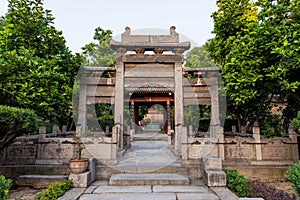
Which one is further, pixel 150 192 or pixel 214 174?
pixel 214 174

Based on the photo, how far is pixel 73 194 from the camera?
4355 mm

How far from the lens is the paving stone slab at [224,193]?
4.10 meters

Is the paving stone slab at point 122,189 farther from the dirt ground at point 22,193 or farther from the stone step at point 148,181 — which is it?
the dirt ground at point 22,193

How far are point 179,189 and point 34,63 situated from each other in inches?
215

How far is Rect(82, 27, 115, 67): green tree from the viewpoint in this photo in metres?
14.6

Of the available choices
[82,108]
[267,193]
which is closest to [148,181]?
[267,193]

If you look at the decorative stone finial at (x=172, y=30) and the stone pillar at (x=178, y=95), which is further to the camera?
the decorative stone finial at (x=172, y=30)

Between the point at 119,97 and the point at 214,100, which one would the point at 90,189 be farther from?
the point at 214,100

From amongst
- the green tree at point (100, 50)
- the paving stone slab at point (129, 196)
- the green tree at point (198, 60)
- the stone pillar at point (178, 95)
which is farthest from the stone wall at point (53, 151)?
the green tree at point (100, 50)

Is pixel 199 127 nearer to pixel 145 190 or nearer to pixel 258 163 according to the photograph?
pixel 258 163

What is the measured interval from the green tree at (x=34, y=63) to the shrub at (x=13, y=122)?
5.66ft

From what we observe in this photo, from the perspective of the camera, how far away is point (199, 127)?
12.7 m

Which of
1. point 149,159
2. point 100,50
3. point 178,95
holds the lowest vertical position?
point 149,159

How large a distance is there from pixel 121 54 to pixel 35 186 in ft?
18.1
